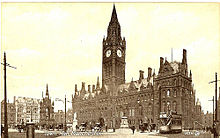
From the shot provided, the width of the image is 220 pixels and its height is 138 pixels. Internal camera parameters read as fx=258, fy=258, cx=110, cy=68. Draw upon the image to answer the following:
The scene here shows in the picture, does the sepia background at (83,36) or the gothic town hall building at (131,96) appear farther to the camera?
the gothic town hall building at (131,96)

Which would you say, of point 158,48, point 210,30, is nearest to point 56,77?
point 158,48

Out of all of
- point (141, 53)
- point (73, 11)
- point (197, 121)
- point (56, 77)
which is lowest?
point (197, 121)

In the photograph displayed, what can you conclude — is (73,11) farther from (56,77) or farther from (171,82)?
(171,82)

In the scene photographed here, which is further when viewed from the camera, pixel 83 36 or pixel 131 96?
pixel 131 96

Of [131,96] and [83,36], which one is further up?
[83,36]

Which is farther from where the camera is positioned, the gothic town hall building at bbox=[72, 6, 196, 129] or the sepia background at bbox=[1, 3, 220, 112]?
the gothic town hall building at bbox=[72, 6, 196, 129]
